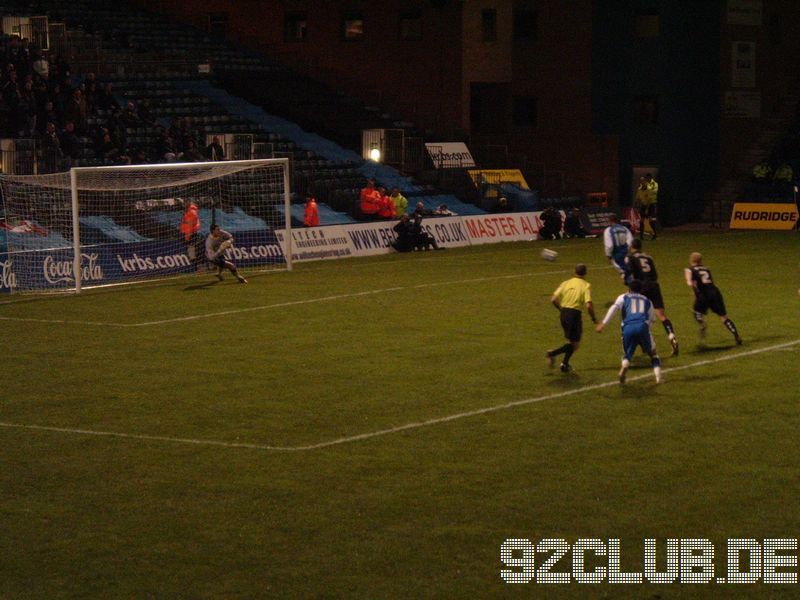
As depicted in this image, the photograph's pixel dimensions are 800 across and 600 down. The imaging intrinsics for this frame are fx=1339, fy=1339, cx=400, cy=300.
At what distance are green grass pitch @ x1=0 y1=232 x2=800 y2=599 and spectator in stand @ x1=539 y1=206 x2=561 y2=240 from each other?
1717 cm

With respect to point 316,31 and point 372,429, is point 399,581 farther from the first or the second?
point 316,31

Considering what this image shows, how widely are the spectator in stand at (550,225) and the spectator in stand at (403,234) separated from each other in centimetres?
547

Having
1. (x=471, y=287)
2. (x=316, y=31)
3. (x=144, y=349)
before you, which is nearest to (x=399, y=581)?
(x=144, y=349)

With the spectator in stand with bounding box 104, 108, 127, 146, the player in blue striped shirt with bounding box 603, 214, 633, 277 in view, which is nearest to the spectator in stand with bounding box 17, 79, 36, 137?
the spectator in stand with bounding box 104, 108, 127, 146

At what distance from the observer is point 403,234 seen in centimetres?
3872

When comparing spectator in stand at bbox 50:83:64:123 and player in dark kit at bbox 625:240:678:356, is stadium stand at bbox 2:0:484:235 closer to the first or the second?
spectator in stand at bbox 50:83:64:123

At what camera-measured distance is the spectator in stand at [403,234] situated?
127 ft

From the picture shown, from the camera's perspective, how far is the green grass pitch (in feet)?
32.7

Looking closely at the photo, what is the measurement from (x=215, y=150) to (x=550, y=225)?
423 inches

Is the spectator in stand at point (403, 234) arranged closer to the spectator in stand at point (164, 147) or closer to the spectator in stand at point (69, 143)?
the spectator in stand at point (164, 147)

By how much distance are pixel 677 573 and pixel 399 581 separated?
2.00m

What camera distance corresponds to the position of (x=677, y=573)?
9.60 metres

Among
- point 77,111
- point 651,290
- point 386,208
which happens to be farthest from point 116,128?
point 651,290

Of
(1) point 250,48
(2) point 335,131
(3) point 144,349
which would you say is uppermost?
(1) point 250,48
